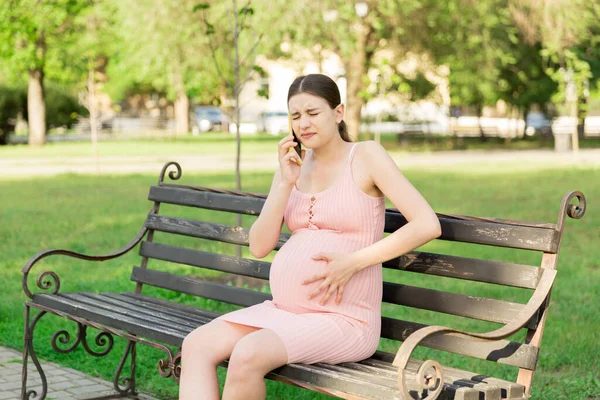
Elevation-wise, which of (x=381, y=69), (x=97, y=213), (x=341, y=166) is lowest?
(x=97, y=213)

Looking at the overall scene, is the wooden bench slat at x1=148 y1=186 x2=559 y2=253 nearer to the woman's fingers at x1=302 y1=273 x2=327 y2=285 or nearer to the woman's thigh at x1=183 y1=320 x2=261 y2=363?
the woman's fingers at x1=302 y1=273 x2=327 y2=285

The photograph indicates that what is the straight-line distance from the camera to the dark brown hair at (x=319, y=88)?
3732 mm

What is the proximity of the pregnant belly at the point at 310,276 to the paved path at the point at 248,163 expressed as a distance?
17.6m

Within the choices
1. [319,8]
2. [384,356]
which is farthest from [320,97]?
[319,8]

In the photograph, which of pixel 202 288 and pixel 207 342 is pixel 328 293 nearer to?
pixel 207 342

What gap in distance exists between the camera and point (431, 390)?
312cm

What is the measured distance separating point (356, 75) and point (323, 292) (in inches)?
986

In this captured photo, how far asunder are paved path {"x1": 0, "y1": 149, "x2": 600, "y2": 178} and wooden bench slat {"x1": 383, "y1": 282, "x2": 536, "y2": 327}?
17557 millimetres

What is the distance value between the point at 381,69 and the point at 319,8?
180 inches

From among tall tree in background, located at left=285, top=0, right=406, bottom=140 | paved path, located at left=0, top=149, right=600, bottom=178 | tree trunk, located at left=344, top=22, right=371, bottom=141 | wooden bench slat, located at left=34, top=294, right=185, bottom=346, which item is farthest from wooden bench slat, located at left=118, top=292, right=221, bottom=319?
tree trunk, located at left=344, top=22, right=371, bottom=141

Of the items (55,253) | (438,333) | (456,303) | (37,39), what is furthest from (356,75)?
(438,333)

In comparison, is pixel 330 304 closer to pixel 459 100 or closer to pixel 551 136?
pixel 459 100

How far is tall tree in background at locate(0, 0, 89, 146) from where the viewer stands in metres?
31.4

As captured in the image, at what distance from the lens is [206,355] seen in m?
3.52
